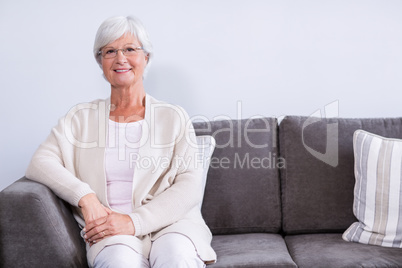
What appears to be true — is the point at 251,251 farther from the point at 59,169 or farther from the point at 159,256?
the point at 59,169

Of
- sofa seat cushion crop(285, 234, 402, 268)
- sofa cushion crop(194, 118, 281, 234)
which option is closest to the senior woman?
sofa cushion crop(194, 118, 281, 234)

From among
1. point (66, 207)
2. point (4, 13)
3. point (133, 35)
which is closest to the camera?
point (66, 207)

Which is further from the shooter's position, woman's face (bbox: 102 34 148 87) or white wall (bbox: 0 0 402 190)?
white wall (bbox: 0 0 402 190)

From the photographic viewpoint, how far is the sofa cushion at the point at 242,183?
2.25 m

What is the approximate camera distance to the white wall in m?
2.57

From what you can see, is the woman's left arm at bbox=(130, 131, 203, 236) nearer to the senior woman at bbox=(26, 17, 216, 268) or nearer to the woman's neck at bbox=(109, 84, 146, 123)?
the senior woman at bbox=(26, 17, 216, 268)

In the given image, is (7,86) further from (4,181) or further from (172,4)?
(172,4)

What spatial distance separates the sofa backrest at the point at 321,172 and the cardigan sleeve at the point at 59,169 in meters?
0.90

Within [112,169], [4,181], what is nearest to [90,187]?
[112,169]

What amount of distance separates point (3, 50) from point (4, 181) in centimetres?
67

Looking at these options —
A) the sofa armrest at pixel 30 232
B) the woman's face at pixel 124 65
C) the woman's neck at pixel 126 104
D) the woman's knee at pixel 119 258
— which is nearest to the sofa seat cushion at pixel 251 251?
the woman's knee at pixel 119 258

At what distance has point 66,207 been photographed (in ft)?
6.32

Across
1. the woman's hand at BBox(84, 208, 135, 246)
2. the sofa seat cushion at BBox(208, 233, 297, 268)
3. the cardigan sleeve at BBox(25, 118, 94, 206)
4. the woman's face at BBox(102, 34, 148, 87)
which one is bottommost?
the sofa seat cushion at BBox(208, 233, 297, 268)

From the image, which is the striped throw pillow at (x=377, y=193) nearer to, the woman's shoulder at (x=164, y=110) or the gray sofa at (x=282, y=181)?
the gray sofa at (x=282, y=181)
